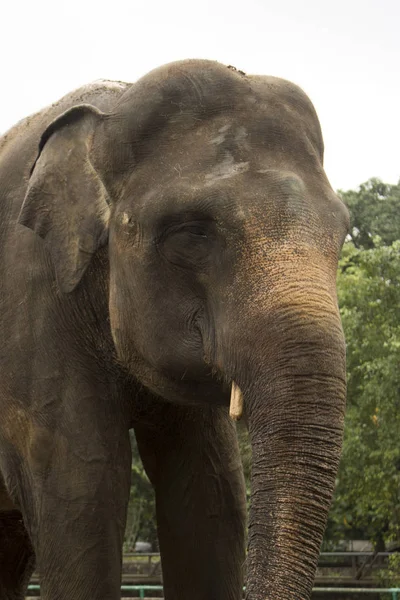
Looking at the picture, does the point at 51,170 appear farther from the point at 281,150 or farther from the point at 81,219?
the point at 281,150

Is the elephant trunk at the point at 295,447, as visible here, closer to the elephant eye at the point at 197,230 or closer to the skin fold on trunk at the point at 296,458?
the skin fold on trunk at the point at 296,458

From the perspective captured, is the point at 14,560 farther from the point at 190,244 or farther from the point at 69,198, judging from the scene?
the point at 190,244

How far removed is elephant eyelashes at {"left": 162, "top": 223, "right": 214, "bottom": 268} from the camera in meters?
4.26

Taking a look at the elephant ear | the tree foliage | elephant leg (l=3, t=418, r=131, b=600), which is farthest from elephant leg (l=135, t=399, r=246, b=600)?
the tree foliage

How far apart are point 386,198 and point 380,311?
15.3 m

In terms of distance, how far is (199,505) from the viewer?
17.1 feet

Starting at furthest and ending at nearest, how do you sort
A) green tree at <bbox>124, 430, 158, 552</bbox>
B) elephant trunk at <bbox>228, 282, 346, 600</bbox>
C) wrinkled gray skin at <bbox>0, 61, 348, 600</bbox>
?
green tree at <bbox>124, 430, 158, 552</bbox>
wrinkled gray skin at <bbox>0, 61, 348, 600</bbox>
elephant trunk at <bbox>228, 282, 346, 600</bbox>

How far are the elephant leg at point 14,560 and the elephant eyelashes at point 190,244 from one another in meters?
2.51

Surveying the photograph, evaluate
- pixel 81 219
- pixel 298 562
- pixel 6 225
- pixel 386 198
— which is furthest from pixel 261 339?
pixel 386 198

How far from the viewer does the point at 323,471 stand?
3.76 metres

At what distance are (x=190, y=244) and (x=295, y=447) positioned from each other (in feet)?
3.05

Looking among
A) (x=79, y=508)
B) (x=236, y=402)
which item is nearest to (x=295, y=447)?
(x=236, y=402)

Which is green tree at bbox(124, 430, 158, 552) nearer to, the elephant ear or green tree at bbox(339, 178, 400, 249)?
green tree at bbox(339, 178, 400, 249)

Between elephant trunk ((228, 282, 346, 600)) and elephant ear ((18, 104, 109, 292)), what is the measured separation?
3.50ft
